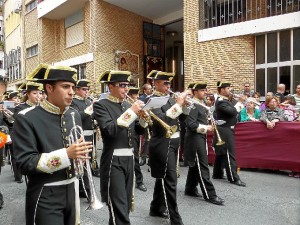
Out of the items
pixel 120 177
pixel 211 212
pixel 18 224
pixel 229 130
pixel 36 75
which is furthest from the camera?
pixel 229 130

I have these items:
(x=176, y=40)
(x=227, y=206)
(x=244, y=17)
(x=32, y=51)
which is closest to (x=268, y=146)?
(x=227, y=206)

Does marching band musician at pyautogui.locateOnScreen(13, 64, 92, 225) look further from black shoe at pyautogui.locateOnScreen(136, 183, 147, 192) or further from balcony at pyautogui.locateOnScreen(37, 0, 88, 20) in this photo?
balcony at pyautogui.locateOnScreen(37, 0, 88, 20)

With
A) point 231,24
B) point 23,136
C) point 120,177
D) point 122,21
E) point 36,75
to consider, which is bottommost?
point 120,177

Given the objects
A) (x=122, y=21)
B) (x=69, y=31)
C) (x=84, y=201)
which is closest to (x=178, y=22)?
(x=122, y=21)

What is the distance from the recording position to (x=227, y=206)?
592cm

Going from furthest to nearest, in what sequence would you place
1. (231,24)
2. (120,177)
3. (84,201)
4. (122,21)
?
(122,21) → (231,24) → (84,201) → (120,177)

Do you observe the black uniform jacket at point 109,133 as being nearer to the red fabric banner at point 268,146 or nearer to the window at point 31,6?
the red fabric banner at point 268,146

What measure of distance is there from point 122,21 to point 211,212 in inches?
660

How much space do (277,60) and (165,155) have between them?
29.2 ft

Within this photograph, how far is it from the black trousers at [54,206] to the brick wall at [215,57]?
10.9m

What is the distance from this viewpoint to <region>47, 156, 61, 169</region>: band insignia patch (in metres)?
2.73

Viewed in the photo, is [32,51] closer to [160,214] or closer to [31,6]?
[31,6]

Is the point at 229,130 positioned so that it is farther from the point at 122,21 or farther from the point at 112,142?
the point at 122,21

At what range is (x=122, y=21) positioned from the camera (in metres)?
20.8
